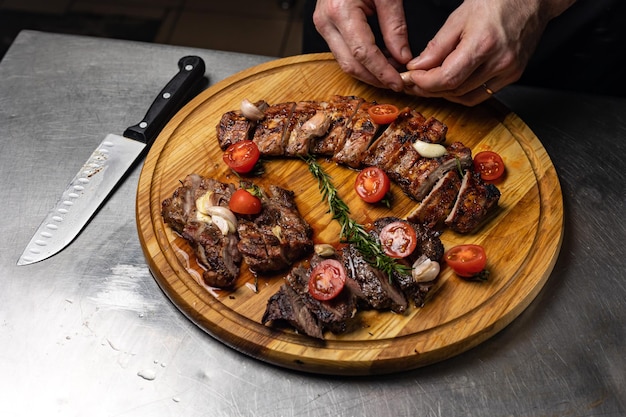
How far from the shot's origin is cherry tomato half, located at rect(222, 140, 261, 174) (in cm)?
396

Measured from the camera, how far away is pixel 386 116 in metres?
4.11

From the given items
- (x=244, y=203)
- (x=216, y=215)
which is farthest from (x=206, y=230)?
(x=244, y=203)

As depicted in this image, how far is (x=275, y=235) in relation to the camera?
141 inches

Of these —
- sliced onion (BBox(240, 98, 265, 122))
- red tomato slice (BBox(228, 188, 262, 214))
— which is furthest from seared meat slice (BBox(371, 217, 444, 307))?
sliced onion (BBox(240, 98, 265, 122))

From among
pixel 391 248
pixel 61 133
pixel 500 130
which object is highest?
pixel 500 130

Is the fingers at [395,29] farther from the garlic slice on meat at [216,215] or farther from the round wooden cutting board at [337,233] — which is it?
the garlic slice on meat at [216,215]

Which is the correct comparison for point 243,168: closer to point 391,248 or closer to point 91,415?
point 391,248

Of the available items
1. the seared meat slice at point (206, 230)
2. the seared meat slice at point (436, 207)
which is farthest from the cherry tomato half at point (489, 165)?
the seared meat slice at point (206, 230)

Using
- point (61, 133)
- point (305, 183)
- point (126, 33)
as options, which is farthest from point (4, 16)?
point (305, 183)

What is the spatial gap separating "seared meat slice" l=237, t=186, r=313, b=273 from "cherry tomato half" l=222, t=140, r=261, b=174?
0.85 ft

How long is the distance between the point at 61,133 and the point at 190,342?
1.86 m

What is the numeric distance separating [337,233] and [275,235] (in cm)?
39

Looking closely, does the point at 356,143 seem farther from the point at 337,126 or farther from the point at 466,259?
the point at 466,259

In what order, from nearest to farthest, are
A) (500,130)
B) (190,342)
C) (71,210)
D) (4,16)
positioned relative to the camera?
1. (190,342)
2. (71,210)
3. (500,130)
4. (4,16)
